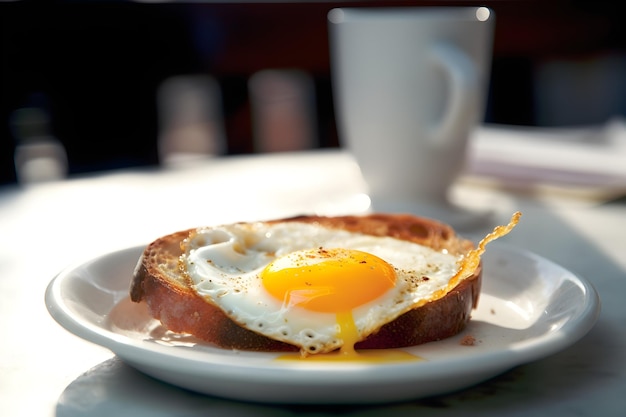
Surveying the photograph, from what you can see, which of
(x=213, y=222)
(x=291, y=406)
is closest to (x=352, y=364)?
(x=291, y=406)

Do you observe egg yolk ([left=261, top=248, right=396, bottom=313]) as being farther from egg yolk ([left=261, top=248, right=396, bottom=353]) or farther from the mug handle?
the mug handle

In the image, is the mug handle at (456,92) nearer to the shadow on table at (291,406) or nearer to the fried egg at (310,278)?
the fried egg at (310,278)

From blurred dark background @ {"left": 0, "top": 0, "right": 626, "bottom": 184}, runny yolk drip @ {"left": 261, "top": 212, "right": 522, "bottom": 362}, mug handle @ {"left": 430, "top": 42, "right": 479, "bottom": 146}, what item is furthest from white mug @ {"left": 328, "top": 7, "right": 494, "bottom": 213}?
blurred dark background @ {"left": 0, "top": 0, "right": 626, "bottom": 184}

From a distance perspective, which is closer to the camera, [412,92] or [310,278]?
[310,278]

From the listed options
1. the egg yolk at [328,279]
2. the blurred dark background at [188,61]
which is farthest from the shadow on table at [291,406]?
the blurred dark background at [188,61]

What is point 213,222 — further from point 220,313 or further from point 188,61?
point 188,61
